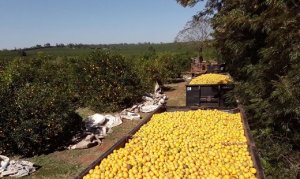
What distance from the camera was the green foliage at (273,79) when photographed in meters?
5.81

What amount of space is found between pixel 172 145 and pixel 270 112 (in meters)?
3.25

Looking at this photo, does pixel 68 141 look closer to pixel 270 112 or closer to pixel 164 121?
pixel 164 121

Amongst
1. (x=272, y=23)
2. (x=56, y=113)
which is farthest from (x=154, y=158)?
(x=56, y=113)

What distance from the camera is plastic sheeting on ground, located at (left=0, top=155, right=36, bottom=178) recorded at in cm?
738

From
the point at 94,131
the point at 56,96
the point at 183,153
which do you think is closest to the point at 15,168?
the point at 56,96

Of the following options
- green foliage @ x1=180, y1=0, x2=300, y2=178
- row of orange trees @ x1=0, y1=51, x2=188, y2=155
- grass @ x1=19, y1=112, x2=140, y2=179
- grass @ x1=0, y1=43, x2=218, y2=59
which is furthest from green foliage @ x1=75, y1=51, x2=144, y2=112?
→ green foliage @ x1=180, y1=0, x2=300, y2=178

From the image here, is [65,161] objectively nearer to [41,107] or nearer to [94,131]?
[41,107]

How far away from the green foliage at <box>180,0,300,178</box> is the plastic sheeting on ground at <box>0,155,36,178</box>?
542cm

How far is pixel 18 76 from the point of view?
12594 millimetres

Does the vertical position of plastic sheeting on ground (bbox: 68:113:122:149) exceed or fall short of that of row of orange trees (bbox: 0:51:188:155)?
it falls short

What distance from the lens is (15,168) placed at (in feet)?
24.6

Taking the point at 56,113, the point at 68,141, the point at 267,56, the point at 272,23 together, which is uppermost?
the point at 272,23

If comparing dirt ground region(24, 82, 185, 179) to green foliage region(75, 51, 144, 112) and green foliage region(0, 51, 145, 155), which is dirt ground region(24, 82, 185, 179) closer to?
green foliage region(0, 51, 145, 155)

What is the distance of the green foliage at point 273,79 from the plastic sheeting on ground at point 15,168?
17.8 feet
